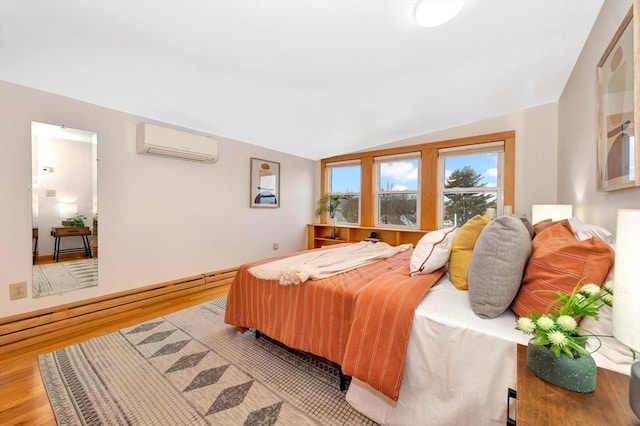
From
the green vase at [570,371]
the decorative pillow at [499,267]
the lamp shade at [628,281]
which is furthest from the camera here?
the decorative pillow at [499,267]

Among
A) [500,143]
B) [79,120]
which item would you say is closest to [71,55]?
[79,120]

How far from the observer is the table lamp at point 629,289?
554 mm

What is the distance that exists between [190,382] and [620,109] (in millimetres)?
2794

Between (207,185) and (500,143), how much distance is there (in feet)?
12.7

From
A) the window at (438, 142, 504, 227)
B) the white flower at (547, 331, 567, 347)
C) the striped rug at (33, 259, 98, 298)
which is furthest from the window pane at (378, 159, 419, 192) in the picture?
the striped rug at (33, 259, 98, 298)

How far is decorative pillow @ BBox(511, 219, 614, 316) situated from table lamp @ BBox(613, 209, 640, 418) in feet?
1.18

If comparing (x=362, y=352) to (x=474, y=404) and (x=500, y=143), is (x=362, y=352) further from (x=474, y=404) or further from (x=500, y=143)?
(x=500, y=143)

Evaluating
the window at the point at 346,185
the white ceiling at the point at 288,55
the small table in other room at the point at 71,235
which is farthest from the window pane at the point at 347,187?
the small table in other room at the point at 71,235

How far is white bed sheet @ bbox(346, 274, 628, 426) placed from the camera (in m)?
1.05

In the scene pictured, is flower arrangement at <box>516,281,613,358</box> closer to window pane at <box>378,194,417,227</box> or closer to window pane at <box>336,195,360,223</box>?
window pane at <box>378,194,417,227</box>

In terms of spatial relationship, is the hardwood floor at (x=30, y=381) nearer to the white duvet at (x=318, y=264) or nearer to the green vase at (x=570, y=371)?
the white duvet at (x=318, y=264)

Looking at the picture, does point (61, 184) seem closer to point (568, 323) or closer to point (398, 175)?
point (568, 323)

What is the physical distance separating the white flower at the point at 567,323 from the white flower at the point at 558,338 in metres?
0.02

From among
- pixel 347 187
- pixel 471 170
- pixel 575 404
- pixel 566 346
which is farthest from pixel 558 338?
pixel 347 187
